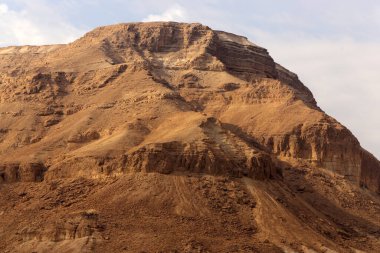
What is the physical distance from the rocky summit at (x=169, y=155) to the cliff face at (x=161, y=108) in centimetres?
16

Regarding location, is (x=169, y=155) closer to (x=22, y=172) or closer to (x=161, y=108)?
(x=161, y=108)

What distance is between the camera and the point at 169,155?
69938 mm

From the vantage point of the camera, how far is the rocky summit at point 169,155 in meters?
63.8

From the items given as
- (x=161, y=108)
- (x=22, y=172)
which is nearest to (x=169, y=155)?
(x=161, y=108)

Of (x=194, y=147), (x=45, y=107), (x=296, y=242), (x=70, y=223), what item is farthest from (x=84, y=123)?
(x=296, y=242)

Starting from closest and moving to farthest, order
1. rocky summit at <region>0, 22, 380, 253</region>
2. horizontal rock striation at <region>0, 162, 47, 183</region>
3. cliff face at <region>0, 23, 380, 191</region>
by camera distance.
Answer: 1. rocky summit at <region>0, 22, 380, 253</region>
2. horizontal rock striation at <region>0, 162, 47, 183</region>
3. cliff face at <region>0, 23, 380, 191</region>

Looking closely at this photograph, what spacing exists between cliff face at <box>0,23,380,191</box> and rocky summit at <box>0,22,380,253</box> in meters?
0.16

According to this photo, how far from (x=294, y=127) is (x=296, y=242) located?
2788 centimetres

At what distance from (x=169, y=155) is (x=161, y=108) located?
1196 centimetres

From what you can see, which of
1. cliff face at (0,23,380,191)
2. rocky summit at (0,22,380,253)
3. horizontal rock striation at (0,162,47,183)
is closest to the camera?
rocky summit at (0,22,380,253)

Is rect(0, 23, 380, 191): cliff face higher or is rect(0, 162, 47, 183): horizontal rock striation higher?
rect(0, 23, 380, 191): cliff face

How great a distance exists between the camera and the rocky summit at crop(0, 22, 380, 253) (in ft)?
209

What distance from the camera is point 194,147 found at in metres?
71.2

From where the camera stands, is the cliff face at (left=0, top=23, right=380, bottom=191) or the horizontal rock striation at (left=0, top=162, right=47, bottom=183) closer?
the horizontal rock striation at (left=0, top=162, right=47, bottom=183)
